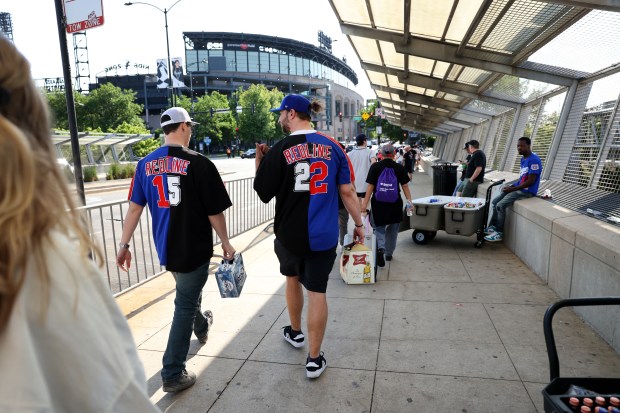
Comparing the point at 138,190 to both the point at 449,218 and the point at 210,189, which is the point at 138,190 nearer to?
the point at 210,189

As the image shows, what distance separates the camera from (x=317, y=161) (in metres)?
3.23

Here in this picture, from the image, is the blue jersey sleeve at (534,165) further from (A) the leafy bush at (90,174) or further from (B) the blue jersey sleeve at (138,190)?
(A) the leafy bush at (90,174)

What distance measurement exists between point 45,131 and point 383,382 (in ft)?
9.79

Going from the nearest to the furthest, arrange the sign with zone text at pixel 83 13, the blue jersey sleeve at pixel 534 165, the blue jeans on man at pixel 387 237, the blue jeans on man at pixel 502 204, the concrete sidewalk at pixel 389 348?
the concrete sidewalk at pixel 389 348, the sign with zone text at pixel 83 13, the blue jeans on man at pixel 387 237, the blue jersey sleeve at pixel 534 165, the blue jeans on man at pixel 502 204

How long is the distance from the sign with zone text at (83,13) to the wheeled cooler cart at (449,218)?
5.57 metres

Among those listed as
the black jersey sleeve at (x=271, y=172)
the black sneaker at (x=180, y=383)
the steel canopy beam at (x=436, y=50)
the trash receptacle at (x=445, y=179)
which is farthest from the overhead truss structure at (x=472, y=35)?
the black sneaker at (x=180, y=383)

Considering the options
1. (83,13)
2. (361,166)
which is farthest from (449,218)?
(83,13)

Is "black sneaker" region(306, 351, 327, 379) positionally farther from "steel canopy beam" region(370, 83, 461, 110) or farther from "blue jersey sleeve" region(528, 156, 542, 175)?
"steel canopy beam" region(370, 83, 461, 110)

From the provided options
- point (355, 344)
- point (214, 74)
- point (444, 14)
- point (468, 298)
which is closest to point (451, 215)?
point (468, 298)

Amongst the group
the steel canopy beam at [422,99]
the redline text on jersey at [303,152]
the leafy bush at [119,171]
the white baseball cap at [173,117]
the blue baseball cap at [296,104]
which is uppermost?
the steel canopy beam at [422,99]

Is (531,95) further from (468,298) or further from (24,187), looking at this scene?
(24,187)

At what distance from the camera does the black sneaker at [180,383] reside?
312 cm

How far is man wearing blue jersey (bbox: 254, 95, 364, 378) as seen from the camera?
3223mm

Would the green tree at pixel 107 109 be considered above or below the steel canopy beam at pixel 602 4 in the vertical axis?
below
